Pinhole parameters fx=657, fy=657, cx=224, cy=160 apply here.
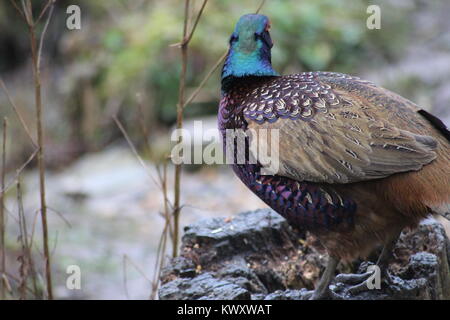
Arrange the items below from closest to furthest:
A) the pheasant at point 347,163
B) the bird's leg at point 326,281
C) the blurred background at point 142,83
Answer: the pheasant at point 347,163, the bird's leg at point 326,281, the blurred background at point 142,83

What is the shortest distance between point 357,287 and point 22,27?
9.52 meters

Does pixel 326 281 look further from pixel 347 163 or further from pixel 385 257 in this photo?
pixel 347 163

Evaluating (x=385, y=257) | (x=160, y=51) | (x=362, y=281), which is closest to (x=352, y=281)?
(x=362, y=281)

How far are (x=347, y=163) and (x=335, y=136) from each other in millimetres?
169

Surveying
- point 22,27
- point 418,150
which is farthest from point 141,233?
point 22,27

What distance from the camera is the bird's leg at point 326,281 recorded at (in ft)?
11.8

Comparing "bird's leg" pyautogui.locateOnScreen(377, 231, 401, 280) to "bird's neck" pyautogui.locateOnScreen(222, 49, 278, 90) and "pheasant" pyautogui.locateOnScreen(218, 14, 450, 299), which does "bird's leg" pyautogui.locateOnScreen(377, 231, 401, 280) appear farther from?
"bird's neck" pyautogui.locateOnScreen(222, 49, 278, 90)

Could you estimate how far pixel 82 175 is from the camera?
885 centimetres

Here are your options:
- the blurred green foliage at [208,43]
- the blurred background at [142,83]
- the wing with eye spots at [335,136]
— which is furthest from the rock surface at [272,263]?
the blurred green foliage at [208,43]

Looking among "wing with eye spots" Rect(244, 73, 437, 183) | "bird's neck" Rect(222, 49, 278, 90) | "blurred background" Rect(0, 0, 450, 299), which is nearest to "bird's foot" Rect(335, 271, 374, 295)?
"wing with eye spots" Rect(244, 73, 437, 183)

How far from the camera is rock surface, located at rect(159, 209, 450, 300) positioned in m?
3.71

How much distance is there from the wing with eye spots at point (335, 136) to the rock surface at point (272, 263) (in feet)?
2.59

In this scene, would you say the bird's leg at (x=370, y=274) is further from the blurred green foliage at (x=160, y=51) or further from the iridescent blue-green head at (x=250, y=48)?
the blurred green foliage at (x=160, y=51)

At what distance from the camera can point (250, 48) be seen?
149 inches
